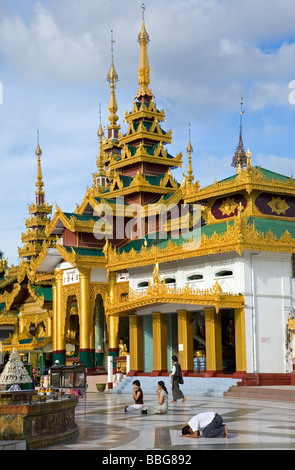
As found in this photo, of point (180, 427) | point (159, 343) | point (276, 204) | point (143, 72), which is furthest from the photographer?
point (143, 72)

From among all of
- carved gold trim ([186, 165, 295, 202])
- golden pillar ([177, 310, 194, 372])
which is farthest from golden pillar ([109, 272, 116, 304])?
carved gold trim ([186, 165, 295, 202])

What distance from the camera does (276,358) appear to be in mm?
28844

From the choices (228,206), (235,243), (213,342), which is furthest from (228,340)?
(235,243)

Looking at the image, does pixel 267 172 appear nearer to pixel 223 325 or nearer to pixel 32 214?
pixel 223 325

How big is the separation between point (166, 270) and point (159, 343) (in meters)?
3.28

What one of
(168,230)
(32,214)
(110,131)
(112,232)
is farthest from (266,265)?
(32,214)

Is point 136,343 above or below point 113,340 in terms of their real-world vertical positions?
below

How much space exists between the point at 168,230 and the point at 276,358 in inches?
458

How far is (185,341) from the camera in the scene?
30.6 meters

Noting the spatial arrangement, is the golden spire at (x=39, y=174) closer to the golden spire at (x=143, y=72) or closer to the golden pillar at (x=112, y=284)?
the golden spire at (x=143, y=72)

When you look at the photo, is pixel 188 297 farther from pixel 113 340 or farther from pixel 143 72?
pixel 143 72

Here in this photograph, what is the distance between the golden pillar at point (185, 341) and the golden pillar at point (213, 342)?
4.54 feet

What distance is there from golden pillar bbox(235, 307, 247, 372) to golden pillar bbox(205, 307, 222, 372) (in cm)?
103

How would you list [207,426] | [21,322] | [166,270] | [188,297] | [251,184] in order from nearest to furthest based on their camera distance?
[207,426] < [188,297] < [251,184] < [166,270] < [21,322]
